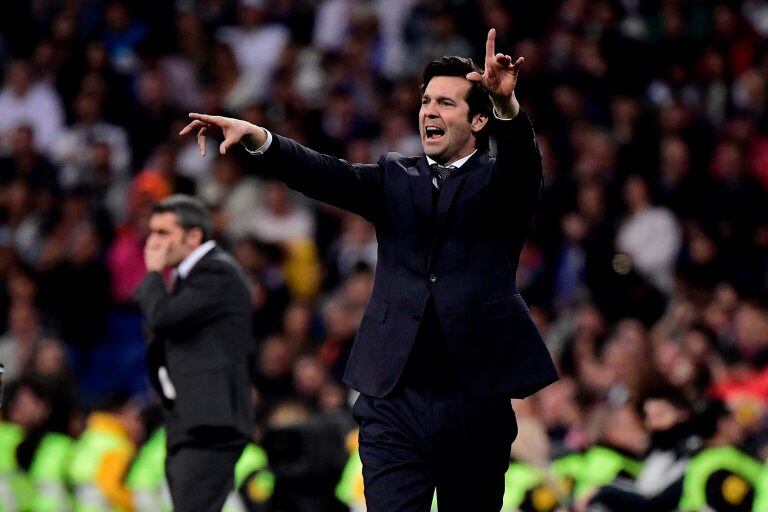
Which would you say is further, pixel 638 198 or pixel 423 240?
pixel 638 198

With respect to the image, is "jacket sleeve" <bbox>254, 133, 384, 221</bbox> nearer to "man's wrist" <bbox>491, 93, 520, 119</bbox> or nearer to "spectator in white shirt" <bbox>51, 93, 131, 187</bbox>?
"man's wrist" <bbox>491, 93, 520, 119</bbox>

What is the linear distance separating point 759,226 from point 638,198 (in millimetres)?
865

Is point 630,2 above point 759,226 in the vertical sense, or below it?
above

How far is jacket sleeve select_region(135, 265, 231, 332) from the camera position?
6.72m

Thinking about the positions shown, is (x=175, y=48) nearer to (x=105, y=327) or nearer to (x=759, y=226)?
(x=105, y=327)

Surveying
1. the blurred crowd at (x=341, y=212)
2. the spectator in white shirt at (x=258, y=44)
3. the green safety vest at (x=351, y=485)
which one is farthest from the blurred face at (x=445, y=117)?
the spectator in white shirt at (x=258, y=44)

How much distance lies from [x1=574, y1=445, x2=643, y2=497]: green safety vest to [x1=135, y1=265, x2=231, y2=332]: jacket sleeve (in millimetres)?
2278

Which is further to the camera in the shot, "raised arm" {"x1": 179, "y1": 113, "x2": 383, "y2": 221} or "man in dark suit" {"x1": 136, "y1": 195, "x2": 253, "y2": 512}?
"man in dark suit" {"x1": 136, "y1": 195, "x2": 253, "y2": 512}

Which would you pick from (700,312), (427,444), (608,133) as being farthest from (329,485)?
(608,133)

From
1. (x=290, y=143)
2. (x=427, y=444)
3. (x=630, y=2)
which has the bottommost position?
(x=427, y=444)

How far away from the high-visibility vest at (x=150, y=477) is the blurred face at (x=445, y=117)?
191 inches

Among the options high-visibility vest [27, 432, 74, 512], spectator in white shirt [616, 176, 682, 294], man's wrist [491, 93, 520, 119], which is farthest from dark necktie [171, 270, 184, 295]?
spectator in white shirt [616, 176, 682, 294]

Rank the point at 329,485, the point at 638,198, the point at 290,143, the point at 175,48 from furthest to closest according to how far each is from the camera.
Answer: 1. the point at 175,48
2. the point at 638,198
3. the point at 329,485
4. the point at 290,143

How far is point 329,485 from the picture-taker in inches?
341
